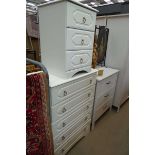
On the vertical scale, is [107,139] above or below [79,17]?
below

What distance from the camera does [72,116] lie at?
1.29m

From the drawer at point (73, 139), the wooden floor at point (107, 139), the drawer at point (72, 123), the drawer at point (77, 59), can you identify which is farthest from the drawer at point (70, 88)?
the wooden floor at point (107, 139)

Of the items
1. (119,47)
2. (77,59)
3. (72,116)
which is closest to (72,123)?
(72,116)

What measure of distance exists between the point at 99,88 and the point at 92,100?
0.54ft

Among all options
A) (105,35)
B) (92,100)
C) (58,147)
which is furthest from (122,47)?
(58,147)

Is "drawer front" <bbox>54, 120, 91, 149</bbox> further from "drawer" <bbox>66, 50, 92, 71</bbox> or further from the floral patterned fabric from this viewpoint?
"drawer" <bbox>66, 50, 92, 71</bbox>

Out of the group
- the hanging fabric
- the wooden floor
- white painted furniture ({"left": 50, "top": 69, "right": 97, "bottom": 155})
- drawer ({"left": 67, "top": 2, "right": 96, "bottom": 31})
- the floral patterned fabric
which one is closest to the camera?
the floral patterned fabric

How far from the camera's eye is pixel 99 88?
1.55 metres

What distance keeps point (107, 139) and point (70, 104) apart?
0.82 m

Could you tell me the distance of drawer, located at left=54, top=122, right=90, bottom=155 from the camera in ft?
4.25

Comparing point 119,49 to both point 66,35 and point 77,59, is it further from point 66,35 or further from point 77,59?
point 66,35

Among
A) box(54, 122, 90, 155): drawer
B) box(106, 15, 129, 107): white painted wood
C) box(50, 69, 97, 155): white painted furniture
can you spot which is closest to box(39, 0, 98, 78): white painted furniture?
box(50, 69, 97, 155): white painted furniture

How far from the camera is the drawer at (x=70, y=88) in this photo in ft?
3.33
